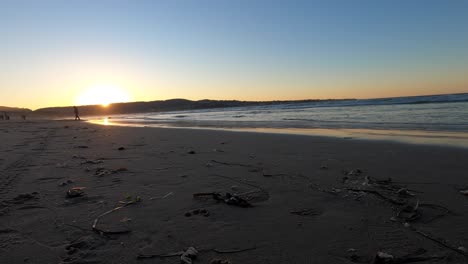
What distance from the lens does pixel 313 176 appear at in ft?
16.8

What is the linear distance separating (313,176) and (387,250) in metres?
2.49

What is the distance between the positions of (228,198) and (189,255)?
139 centimetres

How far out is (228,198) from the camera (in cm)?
394

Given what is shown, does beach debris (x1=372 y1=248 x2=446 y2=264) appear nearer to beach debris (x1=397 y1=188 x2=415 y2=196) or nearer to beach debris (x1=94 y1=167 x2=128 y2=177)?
beach debris (x1=397 y1=188 x2=415 y2=196)

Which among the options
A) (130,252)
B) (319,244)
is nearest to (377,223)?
(319,244)

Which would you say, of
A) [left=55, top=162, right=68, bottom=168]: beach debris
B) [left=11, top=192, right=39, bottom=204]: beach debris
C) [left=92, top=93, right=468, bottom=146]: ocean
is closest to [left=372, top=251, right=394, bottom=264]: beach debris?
[left=11, top=192, right=39, bottom=204]: beach debris

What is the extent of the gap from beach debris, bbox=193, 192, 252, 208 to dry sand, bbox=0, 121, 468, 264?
6 centimetres

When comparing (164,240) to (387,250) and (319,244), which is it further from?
(387,250)

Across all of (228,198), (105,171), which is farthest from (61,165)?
(228,198)

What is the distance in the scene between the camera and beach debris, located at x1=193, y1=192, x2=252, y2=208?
148 inches

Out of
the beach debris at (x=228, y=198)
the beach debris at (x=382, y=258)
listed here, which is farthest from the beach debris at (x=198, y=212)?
the beach debris at (x=382, y=258)

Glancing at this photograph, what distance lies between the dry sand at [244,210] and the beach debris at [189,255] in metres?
0.05

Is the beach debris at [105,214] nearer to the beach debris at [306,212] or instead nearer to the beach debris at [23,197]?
the beach debris at [23,197]

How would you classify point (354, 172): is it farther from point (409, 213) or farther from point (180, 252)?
point (180, 252)
